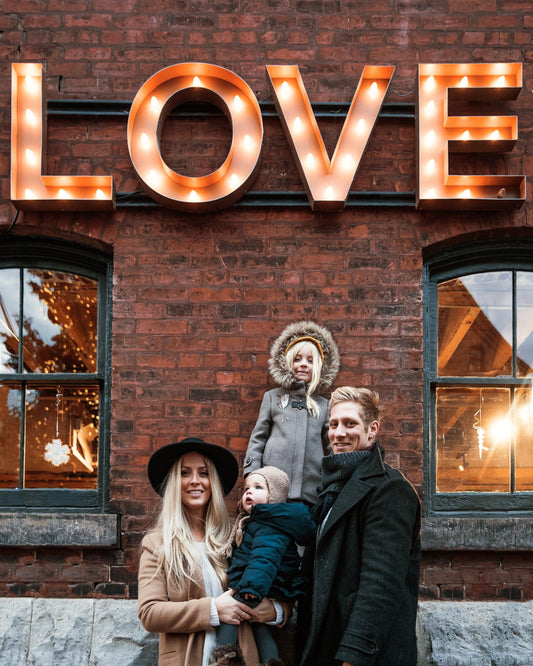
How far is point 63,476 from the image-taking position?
4.43 metres

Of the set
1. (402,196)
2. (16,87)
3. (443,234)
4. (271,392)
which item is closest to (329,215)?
A: (402,196)

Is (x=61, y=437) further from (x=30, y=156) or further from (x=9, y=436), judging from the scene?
(x=30, y=156)

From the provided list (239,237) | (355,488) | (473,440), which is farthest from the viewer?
(473,440)

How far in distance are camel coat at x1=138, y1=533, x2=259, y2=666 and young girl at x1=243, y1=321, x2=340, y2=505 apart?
1195mm

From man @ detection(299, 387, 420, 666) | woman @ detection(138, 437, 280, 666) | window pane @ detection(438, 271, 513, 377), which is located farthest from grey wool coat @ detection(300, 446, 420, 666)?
window pane @ detection(438, 271, 513, 377)

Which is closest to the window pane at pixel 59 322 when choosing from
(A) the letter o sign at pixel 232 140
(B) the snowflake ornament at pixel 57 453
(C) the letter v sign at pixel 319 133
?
(B) the snowflake ornament at pixel 57 453

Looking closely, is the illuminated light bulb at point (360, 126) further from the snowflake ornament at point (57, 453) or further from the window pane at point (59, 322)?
the snowflake ornament at point (57, 453)

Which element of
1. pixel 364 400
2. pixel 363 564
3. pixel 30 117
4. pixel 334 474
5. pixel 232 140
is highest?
pixel 30 117

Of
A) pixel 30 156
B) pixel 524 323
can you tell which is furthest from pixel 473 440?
pixel 30 156

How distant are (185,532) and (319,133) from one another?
269 centimetres

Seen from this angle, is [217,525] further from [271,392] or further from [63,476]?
[63,476]

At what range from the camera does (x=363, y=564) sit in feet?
7.76

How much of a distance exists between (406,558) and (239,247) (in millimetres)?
2491

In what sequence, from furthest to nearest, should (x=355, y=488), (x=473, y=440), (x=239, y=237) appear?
(x=473, y=440), (x=239, y=237), (x=355, y=488)
